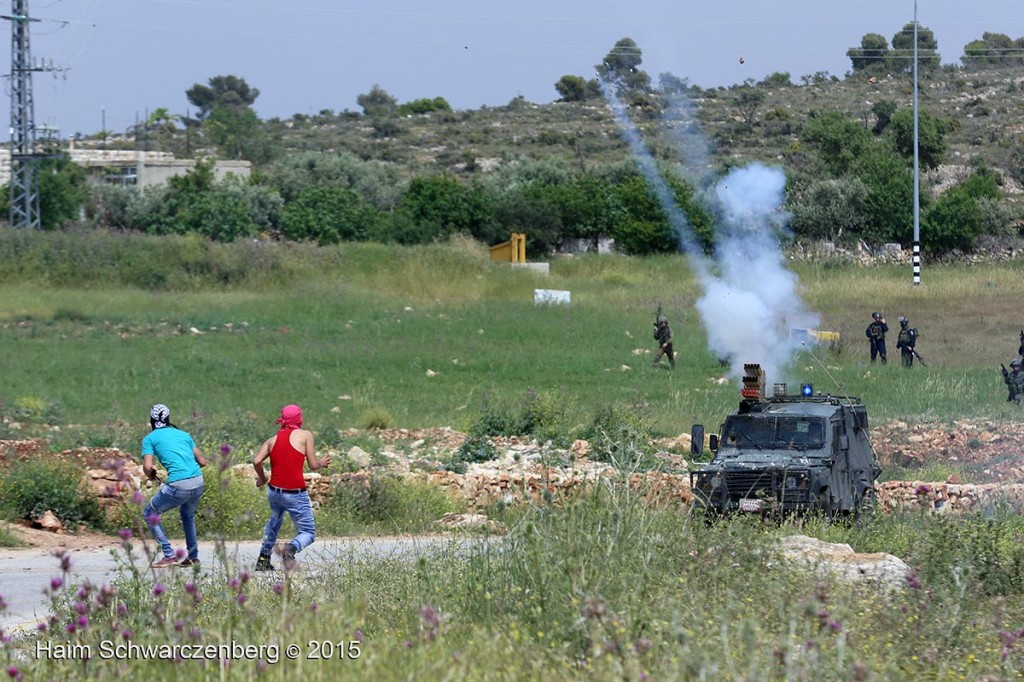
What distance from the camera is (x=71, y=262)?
4344 centimetres

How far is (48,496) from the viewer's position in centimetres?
1591

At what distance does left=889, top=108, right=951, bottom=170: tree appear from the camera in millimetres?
67188

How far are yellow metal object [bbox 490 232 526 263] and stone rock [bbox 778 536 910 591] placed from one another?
36.9m

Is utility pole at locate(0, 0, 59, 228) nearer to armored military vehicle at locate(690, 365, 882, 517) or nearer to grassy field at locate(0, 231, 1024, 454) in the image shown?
grassy field at locate(0, 231, 1024, 454)

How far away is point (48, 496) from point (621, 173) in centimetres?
4749

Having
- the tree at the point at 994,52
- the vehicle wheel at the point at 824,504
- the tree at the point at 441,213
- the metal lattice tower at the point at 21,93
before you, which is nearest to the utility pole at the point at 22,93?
the metal lattice tower at the point at 21,93

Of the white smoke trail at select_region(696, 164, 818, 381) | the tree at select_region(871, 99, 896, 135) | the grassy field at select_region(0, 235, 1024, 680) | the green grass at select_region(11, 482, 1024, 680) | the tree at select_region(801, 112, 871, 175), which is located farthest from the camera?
the tree at select_region(871, 99, 896, 135)

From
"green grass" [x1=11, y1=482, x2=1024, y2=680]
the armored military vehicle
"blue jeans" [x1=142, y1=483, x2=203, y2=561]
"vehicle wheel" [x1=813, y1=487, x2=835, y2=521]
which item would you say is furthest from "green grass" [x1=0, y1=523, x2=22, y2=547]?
"vehicle wheel" [x1=813, y1=487, x2=835, y2=521]

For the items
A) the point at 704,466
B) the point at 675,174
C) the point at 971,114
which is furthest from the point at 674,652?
the point at 971,114

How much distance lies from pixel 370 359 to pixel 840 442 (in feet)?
57.0

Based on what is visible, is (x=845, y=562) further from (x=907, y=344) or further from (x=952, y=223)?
(x=952, y=223)

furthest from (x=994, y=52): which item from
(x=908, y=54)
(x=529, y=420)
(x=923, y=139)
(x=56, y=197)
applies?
(x=529, y=420)

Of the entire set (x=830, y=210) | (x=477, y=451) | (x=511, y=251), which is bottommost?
(x=477, y=451)

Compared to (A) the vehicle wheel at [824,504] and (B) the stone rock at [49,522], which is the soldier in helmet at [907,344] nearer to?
(A) the vehicle wheel at [824,504]
